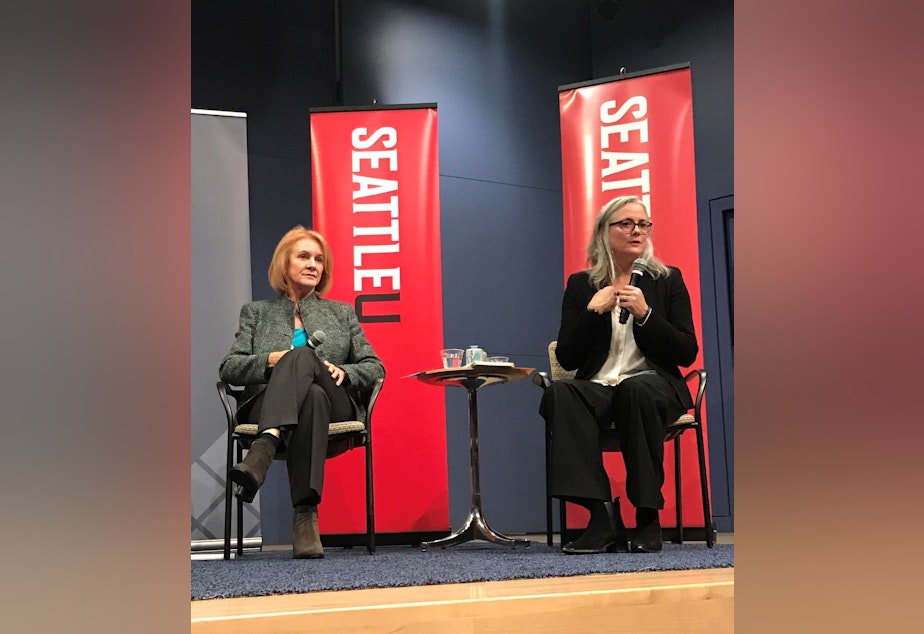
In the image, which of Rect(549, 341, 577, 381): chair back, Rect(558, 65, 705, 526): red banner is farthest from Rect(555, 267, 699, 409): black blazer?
Rect(558, 65, 705, 526): red banner

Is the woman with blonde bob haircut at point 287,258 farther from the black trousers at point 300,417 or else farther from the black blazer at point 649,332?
the black blazer at point 649,332

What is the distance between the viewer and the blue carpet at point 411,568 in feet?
6.25

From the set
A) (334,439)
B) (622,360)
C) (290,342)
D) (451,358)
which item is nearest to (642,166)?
(622,360)

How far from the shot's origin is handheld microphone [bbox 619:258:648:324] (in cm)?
313

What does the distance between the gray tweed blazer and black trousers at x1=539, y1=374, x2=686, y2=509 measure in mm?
769

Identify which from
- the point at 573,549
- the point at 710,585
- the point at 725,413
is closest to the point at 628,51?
the point at 725,413

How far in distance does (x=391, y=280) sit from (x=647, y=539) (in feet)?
5.82

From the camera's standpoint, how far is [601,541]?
2924 millimetres

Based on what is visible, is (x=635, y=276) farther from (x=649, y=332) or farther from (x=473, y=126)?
(x=473, y=126)

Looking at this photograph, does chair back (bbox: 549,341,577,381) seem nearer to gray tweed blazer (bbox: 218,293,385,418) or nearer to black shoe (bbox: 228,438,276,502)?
gray tweed blazer (bbox: 218,293,385,418)

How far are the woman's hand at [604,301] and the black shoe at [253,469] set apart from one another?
1177 mm
